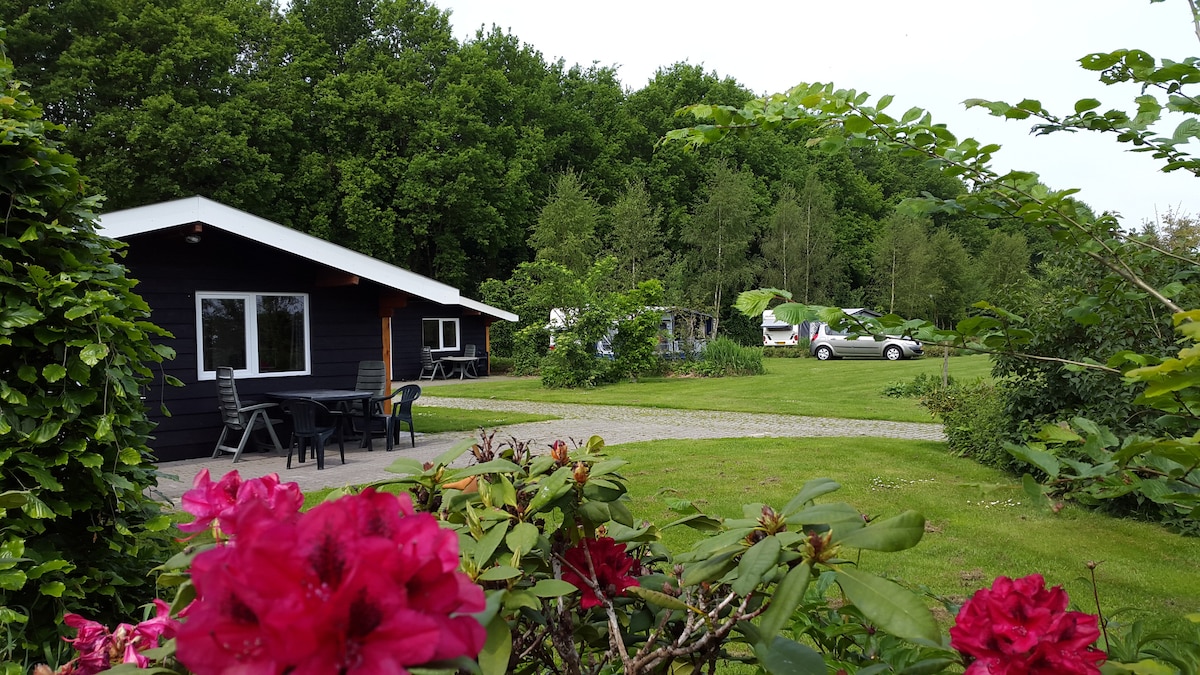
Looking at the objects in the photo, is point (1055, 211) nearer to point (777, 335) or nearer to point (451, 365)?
point (451, 365)

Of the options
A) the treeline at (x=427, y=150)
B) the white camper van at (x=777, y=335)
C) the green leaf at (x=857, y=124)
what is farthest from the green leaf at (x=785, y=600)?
the white camper van at (x=777, y=335)

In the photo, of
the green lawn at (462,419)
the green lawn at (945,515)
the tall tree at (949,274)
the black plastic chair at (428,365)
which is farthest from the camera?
the tall tree at (949,274)

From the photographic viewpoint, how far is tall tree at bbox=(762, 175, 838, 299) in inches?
1654

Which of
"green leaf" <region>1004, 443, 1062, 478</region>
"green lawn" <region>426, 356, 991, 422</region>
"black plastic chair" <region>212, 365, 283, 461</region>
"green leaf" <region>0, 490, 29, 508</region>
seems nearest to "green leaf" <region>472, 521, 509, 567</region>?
"green leaf" <region>1004, 443, 1062, 478</region>

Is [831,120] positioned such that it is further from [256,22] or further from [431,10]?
[431,10]

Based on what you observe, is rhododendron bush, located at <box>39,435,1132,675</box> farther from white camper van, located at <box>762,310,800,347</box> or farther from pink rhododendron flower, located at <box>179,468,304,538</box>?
white camper van, located at <box>762,310,800,347</box>

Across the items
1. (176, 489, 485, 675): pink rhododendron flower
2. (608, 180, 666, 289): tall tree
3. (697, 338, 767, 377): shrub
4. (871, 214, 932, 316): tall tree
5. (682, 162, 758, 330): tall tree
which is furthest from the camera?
(682, 162, 758, 330): tall tree

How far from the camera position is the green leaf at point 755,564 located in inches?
35.4

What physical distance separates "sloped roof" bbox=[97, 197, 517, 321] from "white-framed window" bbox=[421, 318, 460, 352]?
1404 centimetres

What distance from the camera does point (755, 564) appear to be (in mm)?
928

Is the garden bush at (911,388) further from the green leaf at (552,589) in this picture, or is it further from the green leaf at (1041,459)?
the green leaf at (552,589)

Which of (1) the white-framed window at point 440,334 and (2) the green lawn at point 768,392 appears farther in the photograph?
(1) the white-framed window at point 440,334

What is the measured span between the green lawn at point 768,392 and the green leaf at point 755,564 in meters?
11.7

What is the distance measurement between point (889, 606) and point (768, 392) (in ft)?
53.6
